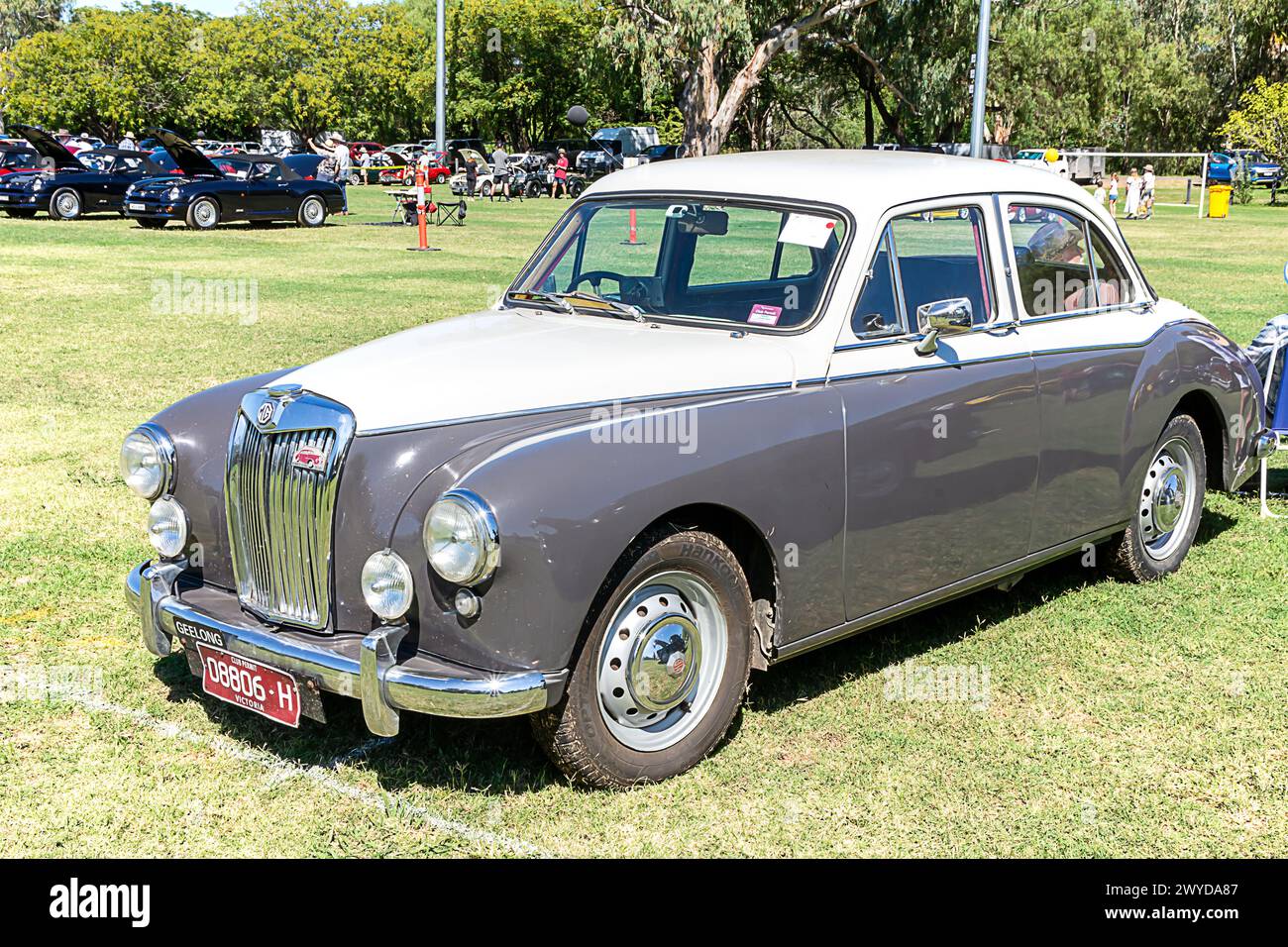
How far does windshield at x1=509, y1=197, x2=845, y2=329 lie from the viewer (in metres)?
5.13

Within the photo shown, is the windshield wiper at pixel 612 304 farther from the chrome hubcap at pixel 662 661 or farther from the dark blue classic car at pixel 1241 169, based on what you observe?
the dark blue classic car at pixel 1241 169

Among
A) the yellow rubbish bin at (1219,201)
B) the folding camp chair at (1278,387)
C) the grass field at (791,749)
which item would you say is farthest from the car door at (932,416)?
the yellow rubbish bin at (1219,201)

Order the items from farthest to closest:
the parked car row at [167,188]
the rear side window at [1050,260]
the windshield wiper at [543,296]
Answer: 1. the parked car row at [167,188]
2. the rear side window at [1050,260]
3. the windshield wiper at [543,296]

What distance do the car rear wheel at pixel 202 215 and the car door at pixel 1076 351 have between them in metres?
25.4

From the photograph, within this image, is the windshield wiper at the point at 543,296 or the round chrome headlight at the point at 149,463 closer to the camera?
the round chrome headlight at the point at 149,463

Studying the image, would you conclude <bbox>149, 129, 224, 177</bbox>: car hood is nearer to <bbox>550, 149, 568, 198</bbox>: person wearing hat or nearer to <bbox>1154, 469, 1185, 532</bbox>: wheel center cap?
<bbox>550, 149, 568, 198</bbox>: person wearing hat

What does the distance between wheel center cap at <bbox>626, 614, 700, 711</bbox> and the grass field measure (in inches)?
12.6

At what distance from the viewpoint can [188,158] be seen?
29.0 metres

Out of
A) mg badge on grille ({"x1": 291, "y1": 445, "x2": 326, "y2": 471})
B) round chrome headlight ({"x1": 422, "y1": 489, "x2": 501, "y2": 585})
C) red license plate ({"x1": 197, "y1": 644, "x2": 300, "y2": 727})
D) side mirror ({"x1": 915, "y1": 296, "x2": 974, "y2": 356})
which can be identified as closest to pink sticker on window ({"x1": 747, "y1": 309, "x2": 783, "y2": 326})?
side mirror ({"x1": 915, "y1": 296, "x2": 974, "y2": 356})

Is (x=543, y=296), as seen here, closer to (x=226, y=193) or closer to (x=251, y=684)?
(x=251, y=684)

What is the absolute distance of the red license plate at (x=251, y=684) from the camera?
164 inches

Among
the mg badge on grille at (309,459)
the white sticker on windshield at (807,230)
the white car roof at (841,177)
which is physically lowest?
the mg badge on grille at (309,459)

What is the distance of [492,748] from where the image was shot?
464 cm
